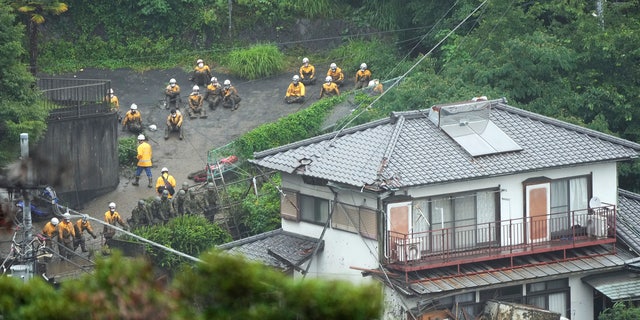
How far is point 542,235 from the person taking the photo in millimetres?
40000

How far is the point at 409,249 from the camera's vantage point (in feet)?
125

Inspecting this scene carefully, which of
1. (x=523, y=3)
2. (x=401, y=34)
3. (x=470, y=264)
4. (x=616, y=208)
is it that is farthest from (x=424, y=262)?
(x=401, y=34)

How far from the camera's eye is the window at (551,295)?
3969cm

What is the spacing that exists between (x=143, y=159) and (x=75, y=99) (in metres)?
2.77

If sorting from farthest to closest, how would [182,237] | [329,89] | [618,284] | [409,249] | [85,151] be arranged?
[329,89]
[85,151]
[182,237]
[618,284]
[409,249]

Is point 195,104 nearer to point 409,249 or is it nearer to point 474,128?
point 474,128

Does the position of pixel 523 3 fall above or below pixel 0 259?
above

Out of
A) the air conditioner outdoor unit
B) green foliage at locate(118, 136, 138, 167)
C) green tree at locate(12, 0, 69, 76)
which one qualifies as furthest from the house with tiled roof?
green tree at locate(12, 0, 69, 76)

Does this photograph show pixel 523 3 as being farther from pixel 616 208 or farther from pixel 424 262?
pixel 424 262

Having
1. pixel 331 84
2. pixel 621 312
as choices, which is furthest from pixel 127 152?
pixel 621 312

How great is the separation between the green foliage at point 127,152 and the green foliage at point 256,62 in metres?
7.05

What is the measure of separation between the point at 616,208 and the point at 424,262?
5.71m

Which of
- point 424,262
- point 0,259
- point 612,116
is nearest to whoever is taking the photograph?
point 424,262

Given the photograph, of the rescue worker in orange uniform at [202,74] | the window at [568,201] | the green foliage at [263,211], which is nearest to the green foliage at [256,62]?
the rescue worker in orange uniform at [202,74]
